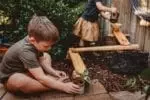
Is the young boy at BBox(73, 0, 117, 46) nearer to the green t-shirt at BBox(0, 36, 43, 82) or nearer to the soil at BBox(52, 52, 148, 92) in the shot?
the soil at BBox(52, 52, 148, 92)

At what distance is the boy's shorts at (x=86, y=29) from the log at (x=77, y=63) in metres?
0.47

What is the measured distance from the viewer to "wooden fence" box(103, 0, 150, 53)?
568cm

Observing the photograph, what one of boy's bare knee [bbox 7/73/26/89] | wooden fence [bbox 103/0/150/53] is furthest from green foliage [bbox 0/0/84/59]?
boy's bare knee [bbox 7/73/26/89]

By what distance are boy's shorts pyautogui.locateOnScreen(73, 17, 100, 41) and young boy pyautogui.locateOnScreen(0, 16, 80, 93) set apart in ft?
6.45

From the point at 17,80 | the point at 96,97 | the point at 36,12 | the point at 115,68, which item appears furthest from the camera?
the point at 36,12

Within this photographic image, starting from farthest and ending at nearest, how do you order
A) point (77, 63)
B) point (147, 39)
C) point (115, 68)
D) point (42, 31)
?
1. point (147, 39)
2. point (115, 68)
3. point (77, 63)
4. point (42, 31)

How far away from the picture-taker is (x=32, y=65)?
11.0 feet

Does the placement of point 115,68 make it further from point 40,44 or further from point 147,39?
point 40,44

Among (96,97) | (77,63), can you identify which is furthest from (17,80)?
(77,63)

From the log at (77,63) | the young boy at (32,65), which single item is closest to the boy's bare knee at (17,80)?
the young boy at (32,65)

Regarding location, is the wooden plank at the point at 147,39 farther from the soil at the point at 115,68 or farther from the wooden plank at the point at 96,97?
the wooden plank at the point at 96,97

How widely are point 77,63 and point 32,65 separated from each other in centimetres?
145

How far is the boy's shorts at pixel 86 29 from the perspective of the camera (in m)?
5.50

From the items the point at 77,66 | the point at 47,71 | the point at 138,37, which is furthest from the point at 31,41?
the point at 138,37
